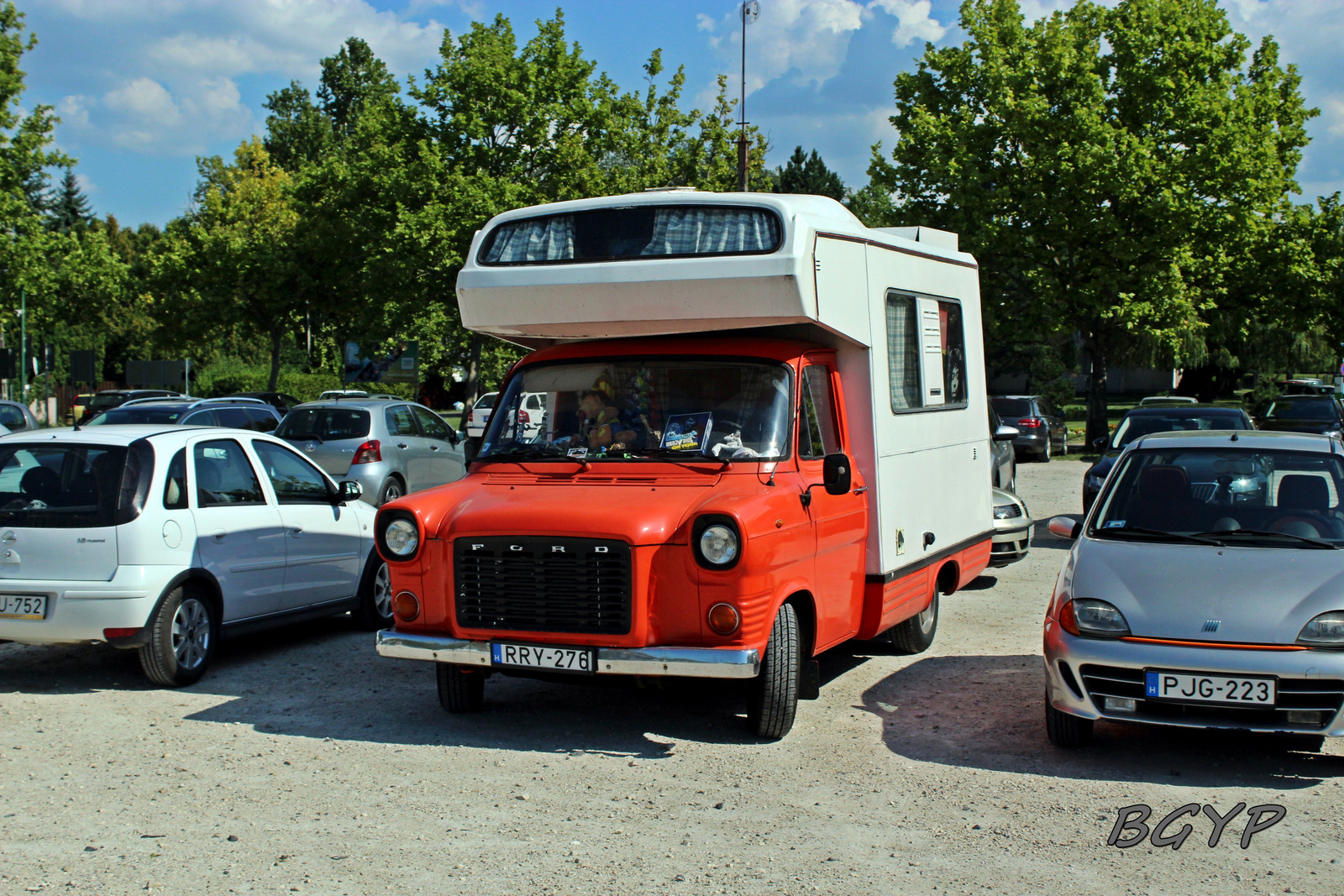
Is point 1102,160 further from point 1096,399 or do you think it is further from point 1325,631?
point 1325,631

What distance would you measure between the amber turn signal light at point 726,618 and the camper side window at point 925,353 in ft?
7.87

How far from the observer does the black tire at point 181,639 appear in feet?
24.6

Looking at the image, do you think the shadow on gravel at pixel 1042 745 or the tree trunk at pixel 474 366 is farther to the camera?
the tree trunk at pixel 474 366

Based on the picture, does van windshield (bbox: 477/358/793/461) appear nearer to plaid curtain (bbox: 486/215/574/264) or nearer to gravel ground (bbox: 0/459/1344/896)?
plaid curtain (bbox: 486/215/574/264)

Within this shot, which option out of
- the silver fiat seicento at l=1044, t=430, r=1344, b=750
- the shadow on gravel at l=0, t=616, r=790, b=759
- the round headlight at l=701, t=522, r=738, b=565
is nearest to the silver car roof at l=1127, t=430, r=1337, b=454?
the silver fiat seicento at l=1044, t=430, r=1344, b=750

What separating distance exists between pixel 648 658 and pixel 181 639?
3.46 meters

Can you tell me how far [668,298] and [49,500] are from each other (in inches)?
155

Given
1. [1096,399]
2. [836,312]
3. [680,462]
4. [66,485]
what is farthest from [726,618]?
[1096,399]

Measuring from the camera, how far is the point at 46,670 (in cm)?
827

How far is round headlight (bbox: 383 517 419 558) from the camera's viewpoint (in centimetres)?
632

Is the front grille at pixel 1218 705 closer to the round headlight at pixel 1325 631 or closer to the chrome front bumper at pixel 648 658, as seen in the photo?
the round headlight at pixel 1325 631

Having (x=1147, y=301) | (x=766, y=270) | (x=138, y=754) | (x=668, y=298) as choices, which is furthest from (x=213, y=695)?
(x=1147, y=301)

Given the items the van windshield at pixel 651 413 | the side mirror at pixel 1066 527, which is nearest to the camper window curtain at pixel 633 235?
the van windshield at pixel 651 413

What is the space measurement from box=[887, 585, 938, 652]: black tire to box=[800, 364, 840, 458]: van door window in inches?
76.0
